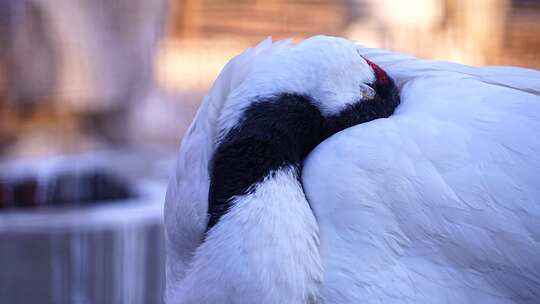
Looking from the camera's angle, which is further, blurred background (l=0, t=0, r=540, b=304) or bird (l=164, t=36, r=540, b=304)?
blurred background (l=0, t=0, r=540, b=304)

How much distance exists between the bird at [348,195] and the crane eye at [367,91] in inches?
0.6

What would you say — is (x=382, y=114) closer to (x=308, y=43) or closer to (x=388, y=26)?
(x=308, y=43)

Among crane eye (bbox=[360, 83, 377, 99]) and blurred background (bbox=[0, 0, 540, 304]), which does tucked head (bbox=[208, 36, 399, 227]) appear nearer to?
crane eye (bbox=[360, 83, 377, 99])

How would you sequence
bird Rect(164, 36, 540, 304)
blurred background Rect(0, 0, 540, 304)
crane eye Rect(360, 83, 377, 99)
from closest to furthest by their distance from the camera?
1. bird Rect(164, 36, 540, 304)
2. crane eye Rect(360, 83, 377, 99)
3. blurred background Rect(0, 0, 540, 304)

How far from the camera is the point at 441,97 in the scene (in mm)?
1364

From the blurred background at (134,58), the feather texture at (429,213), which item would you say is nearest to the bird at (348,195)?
the feather texture at (429,213)

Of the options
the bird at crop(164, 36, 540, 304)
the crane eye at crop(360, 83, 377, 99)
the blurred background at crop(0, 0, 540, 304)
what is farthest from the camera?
the blurred background at crop(0, 0, 540, 304)

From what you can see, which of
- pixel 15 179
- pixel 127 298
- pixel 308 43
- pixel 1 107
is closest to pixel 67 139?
pixel 1 107

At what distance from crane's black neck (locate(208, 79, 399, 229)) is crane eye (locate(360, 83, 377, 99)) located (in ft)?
0.16

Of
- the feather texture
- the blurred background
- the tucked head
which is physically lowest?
the blurred background

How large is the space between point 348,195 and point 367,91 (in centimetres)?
23

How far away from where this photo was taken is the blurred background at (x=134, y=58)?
139 inches

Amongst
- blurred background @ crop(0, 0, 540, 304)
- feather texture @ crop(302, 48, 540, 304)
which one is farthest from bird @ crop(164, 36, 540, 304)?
blurred background @ crop(0, 0, 540, 304)

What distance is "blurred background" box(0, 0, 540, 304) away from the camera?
11.6ft
